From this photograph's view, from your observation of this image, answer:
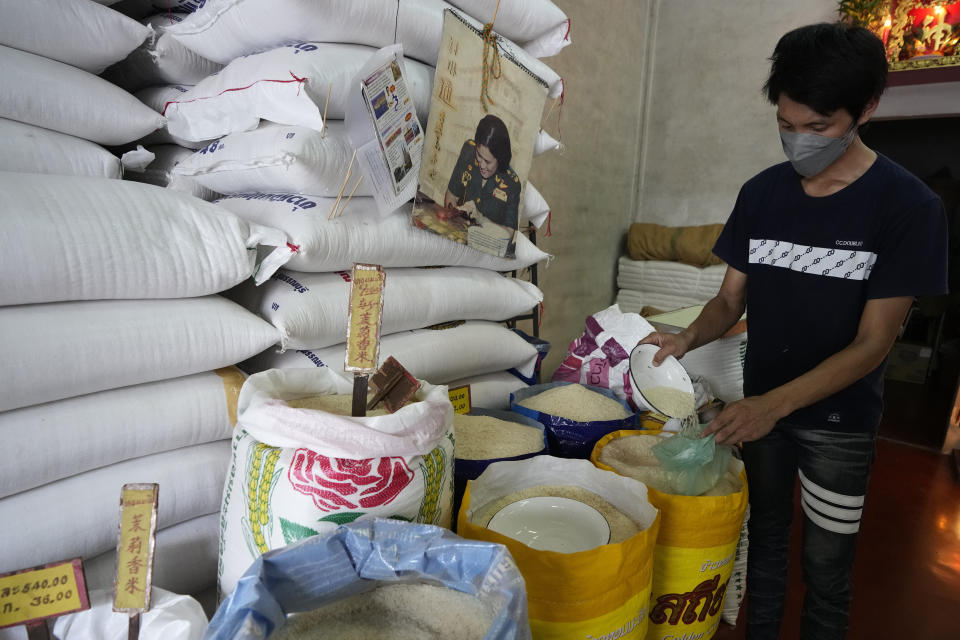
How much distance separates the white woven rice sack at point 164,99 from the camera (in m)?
1.35

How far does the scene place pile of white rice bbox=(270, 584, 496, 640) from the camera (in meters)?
0.63

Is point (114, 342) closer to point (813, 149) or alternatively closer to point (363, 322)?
point (363, 322)

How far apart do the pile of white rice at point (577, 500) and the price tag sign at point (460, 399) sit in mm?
407

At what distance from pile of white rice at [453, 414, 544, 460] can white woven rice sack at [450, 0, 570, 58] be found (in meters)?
1.01

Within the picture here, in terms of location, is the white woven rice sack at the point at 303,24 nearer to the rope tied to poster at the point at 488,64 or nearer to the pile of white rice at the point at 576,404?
the rope tied to poster at the point at 488,64

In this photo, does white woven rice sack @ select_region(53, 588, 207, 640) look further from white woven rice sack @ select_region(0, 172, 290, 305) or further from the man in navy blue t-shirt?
the man in navy blue t-shirt

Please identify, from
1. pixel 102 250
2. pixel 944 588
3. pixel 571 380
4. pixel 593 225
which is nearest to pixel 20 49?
pixel 102 250

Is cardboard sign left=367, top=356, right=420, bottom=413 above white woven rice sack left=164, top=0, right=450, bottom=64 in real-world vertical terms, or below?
below

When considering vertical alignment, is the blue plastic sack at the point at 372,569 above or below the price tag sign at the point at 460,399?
above

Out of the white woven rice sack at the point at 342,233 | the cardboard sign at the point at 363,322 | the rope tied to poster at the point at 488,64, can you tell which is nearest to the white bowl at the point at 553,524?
the cardboard sign at the point at 363,322

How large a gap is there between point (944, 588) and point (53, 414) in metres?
2.51

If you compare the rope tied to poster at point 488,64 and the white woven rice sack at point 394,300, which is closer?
the white woven rice sack at point 394,300

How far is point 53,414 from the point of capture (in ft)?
2.65

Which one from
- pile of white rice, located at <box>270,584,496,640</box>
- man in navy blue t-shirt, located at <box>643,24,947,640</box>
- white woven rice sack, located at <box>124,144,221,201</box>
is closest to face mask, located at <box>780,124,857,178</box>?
man in navy blue t-shirt, located at <box>643,24,947,640</box>
